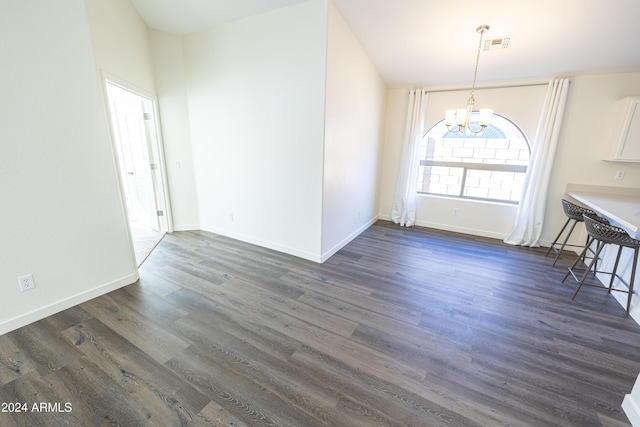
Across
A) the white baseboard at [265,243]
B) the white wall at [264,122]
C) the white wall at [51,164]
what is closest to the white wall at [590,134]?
the white wall at [264,122]

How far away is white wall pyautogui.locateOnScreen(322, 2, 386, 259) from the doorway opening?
2653 mm

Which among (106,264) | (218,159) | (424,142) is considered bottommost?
(106,264)

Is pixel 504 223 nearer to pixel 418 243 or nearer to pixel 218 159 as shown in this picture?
pixel 418 243

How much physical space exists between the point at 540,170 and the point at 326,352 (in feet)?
13.7

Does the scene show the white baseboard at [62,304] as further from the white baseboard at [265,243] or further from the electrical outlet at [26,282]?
the white baseboard at [265,243]

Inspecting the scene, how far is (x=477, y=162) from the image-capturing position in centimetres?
444

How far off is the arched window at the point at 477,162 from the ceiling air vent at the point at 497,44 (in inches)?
51.6

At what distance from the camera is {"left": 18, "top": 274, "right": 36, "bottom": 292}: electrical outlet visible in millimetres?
1965

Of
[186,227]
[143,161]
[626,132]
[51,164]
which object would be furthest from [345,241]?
[626,132]

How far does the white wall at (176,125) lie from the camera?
3604mm

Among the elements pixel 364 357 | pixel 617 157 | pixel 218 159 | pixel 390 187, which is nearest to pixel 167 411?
pixel 364 357

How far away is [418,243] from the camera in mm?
4020

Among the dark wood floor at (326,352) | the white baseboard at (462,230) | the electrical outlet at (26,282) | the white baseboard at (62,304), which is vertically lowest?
the dark wood floor at (326,352)

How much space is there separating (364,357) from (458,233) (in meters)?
3.64
